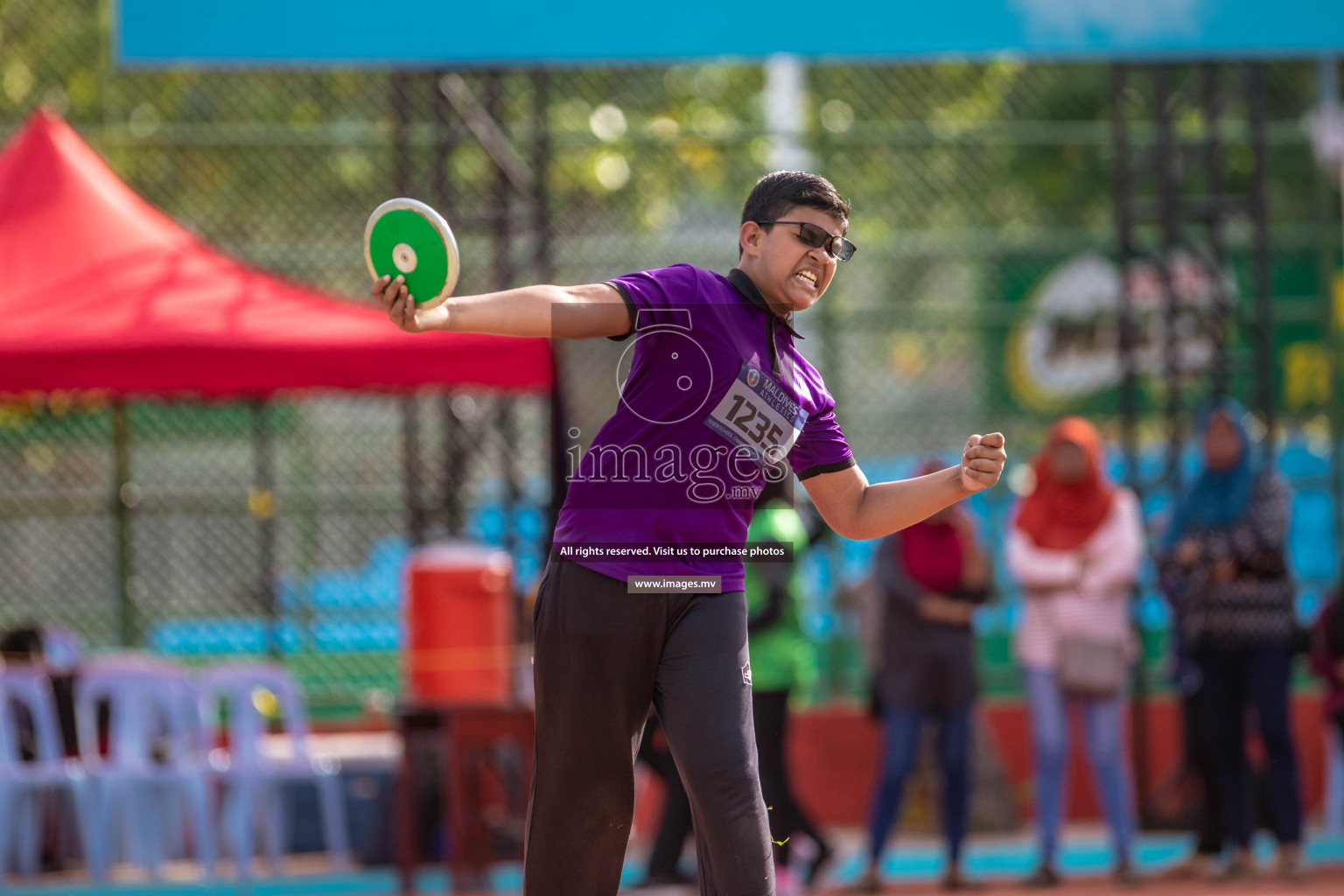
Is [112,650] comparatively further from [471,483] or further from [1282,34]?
[1282,34]

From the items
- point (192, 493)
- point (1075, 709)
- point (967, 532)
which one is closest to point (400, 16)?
point (967, 532)

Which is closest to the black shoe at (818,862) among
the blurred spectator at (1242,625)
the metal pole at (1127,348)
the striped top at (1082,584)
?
the striped top at (1082,584)

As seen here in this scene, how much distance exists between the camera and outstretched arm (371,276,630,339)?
9.57 feet

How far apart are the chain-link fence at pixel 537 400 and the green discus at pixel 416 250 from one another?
597 centimetres

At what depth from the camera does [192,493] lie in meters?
9.67

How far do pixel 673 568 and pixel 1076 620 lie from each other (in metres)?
4.61

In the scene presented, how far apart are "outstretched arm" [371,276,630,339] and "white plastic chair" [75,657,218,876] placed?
17.2ft

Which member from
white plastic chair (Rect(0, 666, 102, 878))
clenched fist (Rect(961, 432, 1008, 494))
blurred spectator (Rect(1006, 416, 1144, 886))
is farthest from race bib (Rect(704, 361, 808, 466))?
white plastic chair (Rect(0, 666, 102, 878))

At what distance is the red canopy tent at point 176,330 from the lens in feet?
23.5

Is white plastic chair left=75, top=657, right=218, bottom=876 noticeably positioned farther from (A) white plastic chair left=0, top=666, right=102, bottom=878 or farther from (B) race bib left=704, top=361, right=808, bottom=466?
(B) race bib left=704, top=361, right=808, bottom=466

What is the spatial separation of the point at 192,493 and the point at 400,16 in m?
3.88

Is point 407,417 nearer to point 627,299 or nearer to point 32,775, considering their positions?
point 32,775

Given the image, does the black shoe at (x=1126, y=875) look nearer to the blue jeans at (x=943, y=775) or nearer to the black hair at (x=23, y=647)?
the blue jeans at (x=943, y=775)

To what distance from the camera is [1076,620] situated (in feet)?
24.5
